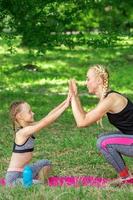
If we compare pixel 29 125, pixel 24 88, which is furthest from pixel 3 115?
pixel 29 125

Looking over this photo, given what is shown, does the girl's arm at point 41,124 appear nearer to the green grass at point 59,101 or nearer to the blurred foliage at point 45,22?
the green grass at point 59,101

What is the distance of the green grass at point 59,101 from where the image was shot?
5.26 metres

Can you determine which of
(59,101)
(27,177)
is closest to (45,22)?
(59,101)

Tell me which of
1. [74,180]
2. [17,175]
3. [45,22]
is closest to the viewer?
[17,175]

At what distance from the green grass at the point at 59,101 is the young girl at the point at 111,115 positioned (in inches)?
25.3

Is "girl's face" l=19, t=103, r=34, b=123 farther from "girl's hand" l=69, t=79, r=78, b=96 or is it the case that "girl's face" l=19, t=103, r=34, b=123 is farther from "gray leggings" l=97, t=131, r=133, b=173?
"gray leggings" l=97, t=131, r=133, b=173

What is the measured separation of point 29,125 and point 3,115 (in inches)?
195

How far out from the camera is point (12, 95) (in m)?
13.8

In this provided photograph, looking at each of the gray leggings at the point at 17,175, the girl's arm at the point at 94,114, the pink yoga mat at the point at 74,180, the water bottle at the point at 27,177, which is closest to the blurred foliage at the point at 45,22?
the pink yoga mat at the point at 74,180

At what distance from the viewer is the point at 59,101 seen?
13.0 m

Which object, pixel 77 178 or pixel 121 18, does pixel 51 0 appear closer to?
pixel 77 178

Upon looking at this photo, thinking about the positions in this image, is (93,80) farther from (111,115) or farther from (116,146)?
(116,146)

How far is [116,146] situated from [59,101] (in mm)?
6707

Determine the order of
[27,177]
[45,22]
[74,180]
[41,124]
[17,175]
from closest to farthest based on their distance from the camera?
[27,177] → [41,124] → [17,175] → [74,180] → [45,22]
